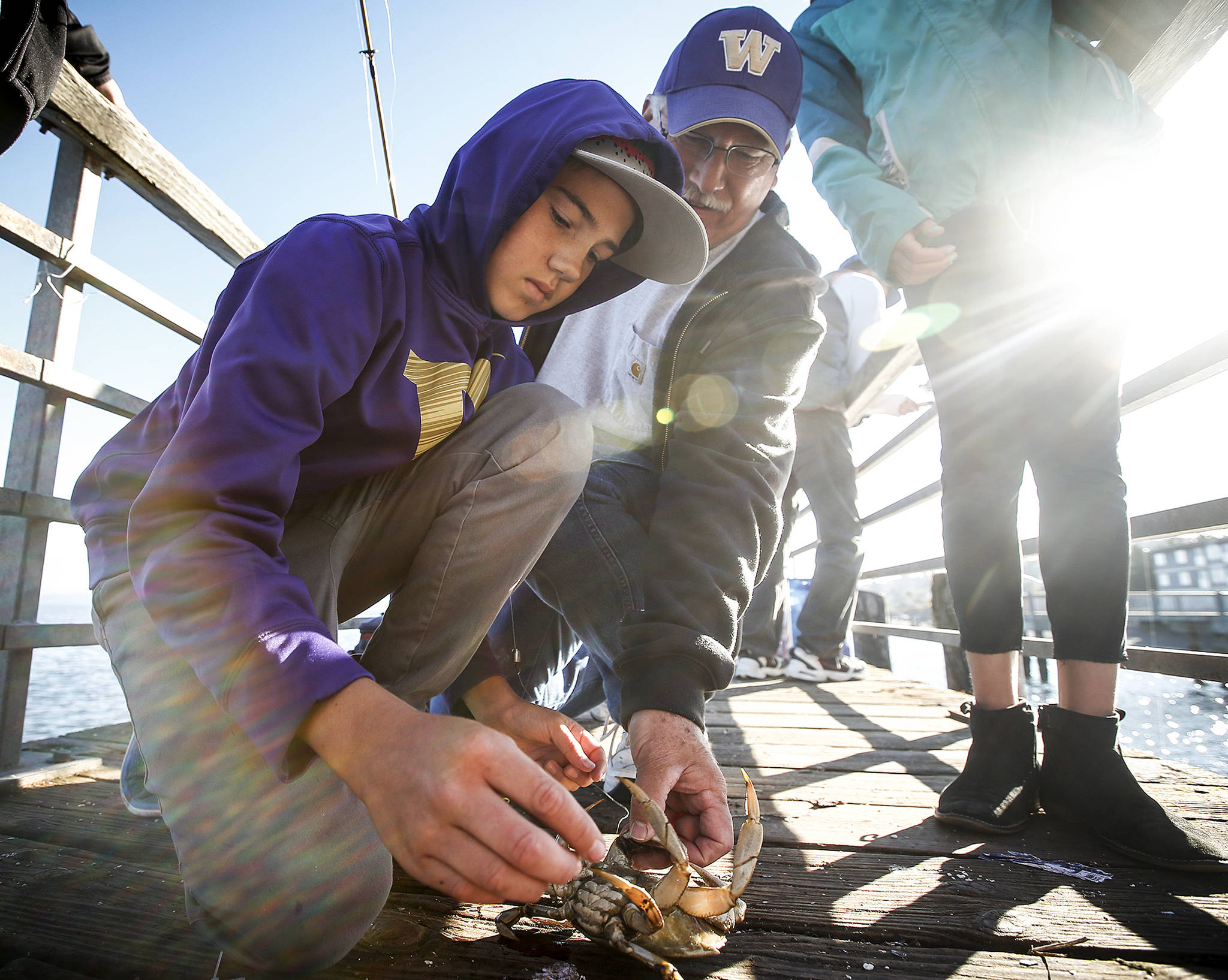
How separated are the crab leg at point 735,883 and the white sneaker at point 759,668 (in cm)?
233

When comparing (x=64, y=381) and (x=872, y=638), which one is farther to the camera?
(x=872, y=638)

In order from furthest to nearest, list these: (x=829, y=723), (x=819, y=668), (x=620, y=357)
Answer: (x=819, y=668) < (x=829, y=723) < (x=620, y=357)

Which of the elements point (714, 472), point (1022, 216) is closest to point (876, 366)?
point (1022, 216)

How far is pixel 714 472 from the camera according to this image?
126 cm

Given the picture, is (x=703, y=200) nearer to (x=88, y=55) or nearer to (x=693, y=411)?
(x=693, y=411)

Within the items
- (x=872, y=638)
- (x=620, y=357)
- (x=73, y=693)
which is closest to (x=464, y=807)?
(x=620, y=357)

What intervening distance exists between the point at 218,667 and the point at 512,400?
2.31 feet

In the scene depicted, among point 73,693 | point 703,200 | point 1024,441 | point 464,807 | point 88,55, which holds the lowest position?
point 73,693

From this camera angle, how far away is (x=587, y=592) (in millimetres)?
1370

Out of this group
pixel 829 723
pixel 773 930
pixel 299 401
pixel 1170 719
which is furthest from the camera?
pixel 1170 719

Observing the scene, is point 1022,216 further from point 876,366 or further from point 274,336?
point 876,366

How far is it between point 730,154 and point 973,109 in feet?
1.81

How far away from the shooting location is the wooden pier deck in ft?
2.35

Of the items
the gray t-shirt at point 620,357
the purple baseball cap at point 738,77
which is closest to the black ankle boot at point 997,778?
the gray t-shirt at point 620,357
